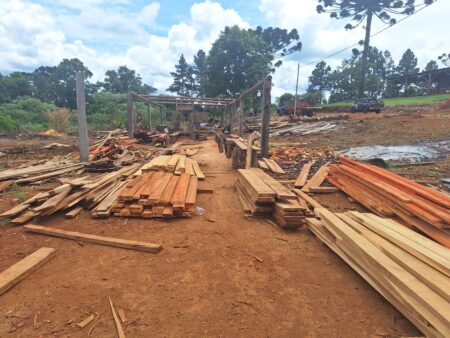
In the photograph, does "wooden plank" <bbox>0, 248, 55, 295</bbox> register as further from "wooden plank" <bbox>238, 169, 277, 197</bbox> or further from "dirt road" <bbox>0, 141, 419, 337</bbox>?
"wooden plank" <bbox>238, 169, 277, 197</bbox>

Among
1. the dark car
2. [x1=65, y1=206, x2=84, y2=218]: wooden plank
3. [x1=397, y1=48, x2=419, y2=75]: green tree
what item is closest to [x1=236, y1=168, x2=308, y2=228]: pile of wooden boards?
[x1=65, y1=206, x2=84, y2=218]: wooden plank

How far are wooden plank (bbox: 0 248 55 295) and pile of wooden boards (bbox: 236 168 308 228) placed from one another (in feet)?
9.74

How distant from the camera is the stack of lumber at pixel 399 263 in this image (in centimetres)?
213

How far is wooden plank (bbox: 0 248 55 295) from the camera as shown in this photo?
2.67 m

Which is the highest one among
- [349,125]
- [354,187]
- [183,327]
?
[349,125]

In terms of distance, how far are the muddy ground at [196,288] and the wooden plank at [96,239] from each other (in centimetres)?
8

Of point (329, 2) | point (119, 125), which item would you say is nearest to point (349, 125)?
point (119, 125)

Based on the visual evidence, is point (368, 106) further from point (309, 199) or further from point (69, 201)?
point (69, 201)

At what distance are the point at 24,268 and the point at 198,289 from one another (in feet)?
6.03

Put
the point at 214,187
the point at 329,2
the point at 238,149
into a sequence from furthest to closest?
the point at 329,2, the point at 238,149, the point at 214,187

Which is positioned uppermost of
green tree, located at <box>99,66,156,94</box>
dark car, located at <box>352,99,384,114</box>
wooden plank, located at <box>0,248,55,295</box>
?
green tree, located at <box>99,66,156,94</box>

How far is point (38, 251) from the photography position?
10.8 feet

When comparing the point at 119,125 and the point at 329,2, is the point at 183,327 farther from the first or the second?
the point at 329,2

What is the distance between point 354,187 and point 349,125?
13281 mm
